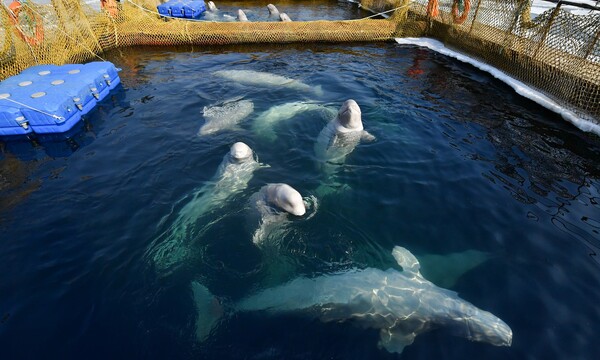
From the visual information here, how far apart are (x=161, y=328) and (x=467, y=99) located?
427 inches

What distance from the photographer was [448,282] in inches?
204

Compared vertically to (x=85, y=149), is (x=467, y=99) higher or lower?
higher

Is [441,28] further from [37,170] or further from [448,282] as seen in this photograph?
[37,170]

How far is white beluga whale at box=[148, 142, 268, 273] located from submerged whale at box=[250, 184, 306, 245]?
909 mm

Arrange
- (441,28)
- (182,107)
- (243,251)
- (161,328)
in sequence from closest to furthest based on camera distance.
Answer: (161,328) → (243,251) → (182,107) → (441,28)

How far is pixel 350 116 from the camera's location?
846 cm

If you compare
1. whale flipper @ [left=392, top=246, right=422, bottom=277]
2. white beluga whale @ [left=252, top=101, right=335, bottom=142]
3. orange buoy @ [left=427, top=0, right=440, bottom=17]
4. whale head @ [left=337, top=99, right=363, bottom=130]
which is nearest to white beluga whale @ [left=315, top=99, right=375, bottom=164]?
whale head @ [left=337, top=99, right=363, bottom=130]

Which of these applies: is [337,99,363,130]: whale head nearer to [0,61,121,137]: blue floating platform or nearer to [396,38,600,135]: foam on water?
[396,38,600,135]: foam on water

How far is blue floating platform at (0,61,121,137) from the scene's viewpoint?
28.9ft

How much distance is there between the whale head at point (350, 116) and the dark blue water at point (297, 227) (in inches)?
29.2

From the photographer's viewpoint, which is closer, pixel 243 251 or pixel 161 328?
pixel 161 328

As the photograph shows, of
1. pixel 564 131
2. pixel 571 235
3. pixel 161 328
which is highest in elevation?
pixel 564 131

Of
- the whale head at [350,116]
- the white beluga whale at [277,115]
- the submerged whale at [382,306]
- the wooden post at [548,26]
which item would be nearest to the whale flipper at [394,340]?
the submerged whale at [382,306]

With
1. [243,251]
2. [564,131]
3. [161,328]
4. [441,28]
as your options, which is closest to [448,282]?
[243,251]
